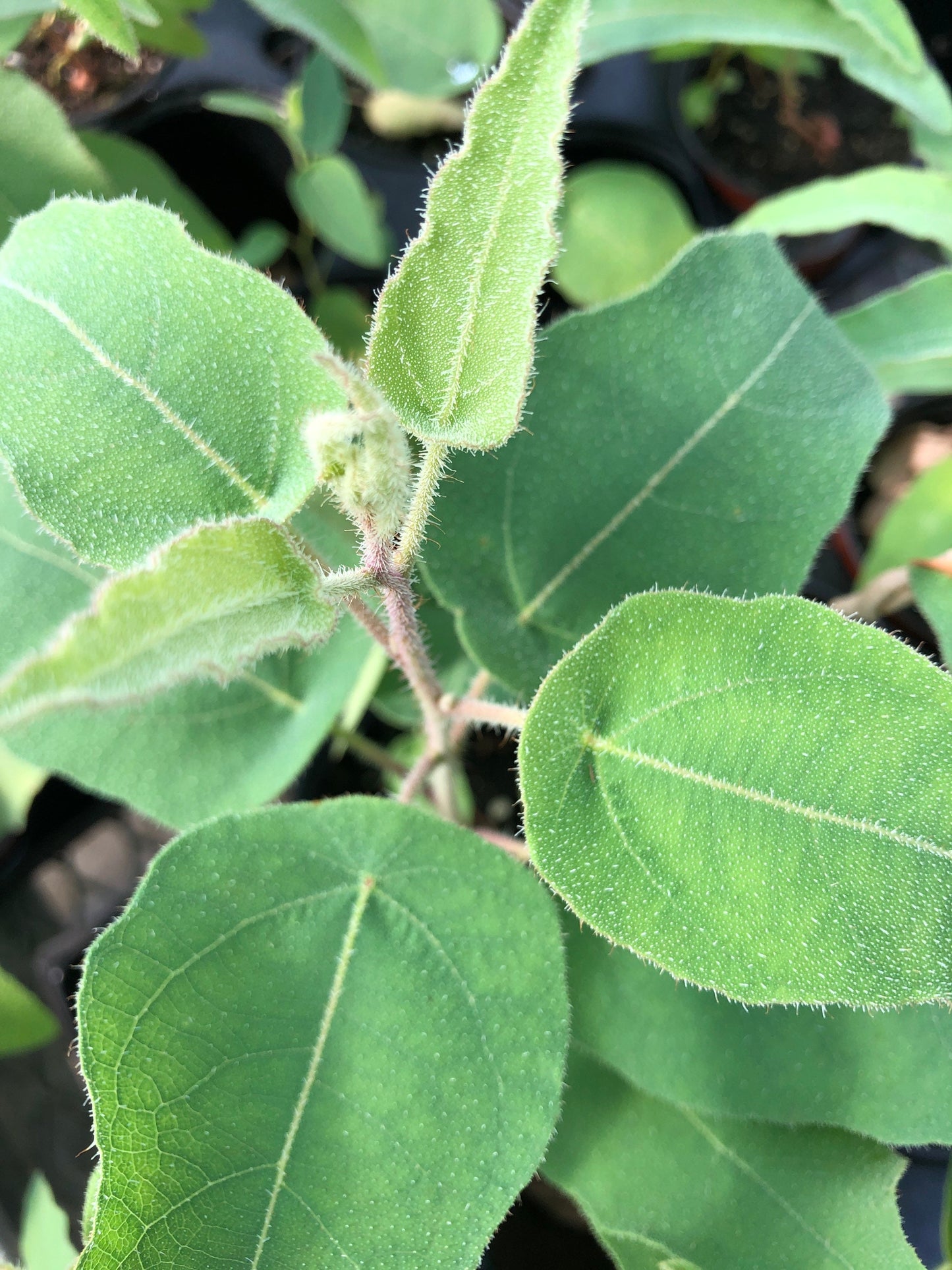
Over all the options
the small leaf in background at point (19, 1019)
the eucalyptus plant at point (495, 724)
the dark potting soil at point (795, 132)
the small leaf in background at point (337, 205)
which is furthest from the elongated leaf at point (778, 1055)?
the dark potting soil at point (795, 132)

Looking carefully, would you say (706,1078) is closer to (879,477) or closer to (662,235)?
(879,477)

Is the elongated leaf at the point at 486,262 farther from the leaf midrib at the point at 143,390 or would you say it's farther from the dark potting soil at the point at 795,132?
the dark potting soil at the point at 795,132

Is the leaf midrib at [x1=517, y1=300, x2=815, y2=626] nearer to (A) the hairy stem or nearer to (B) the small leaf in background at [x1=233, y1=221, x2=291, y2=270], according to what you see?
(A) the hairy stem

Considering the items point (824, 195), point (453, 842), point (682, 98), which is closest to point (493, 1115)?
point (453, 842)

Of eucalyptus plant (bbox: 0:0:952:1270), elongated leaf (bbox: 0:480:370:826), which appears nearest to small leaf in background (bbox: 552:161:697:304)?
eucalyptus plant (bbox: 0:0:952:1270)

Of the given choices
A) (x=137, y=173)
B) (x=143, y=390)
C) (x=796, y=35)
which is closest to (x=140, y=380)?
(x=143, y=390)
